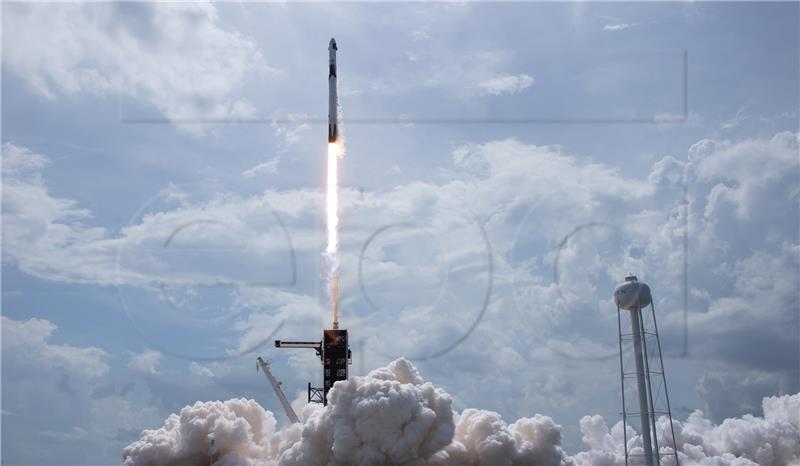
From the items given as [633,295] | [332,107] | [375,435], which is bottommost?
[375,435]

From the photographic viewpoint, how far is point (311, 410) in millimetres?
101188

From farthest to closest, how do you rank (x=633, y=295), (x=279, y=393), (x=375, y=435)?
1. (x=279, y=393)
2. (x=633, y=295)
3. (x=375, y=435)

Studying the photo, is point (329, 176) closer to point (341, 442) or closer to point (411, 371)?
point (411, 371)

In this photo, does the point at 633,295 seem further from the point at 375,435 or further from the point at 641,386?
the point at 375,435

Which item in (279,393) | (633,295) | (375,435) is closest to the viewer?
(375,435)

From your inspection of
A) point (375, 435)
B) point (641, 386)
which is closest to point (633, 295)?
point (641, 386)

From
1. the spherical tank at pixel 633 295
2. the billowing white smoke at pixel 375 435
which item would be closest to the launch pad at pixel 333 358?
the billowing white smoke at pixel 375 435

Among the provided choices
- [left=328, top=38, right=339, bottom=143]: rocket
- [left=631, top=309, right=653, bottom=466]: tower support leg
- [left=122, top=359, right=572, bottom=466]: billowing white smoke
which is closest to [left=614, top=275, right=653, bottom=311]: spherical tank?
[left=631, top=309, right=653, bottom=466]: tower support leg

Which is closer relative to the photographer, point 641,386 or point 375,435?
point 375,435

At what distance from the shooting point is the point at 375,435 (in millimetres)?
84750

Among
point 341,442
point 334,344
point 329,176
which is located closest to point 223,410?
point 334,344

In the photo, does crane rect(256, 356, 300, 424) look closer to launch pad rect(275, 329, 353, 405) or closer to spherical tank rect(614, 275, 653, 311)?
launch pad rect(275, 329, 353, 405)

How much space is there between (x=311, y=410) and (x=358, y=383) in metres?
15.4

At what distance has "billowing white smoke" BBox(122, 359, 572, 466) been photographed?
278 feet
